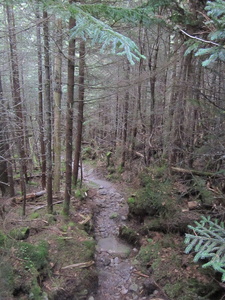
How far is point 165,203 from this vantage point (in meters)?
7.29

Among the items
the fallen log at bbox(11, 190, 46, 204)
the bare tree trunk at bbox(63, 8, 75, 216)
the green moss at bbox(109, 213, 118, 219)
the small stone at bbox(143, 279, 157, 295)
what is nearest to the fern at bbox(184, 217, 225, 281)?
the small stone at bbox(143, 279, 157, 295)

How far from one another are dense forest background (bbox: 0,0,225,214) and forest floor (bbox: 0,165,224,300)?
102 cm

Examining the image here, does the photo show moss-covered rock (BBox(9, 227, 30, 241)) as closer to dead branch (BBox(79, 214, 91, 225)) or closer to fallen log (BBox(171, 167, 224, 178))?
dead branch (BBox(79, 214, 91, 225))

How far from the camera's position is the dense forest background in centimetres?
384

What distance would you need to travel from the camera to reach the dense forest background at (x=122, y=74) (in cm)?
384

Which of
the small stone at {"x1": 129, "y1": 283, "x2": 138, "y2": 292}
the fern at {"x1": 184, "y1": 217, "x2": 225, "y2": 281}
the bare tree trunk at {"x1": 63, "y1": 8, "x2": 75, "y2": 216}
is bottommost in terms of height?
the small stone at {"x1": 129, "y1": 283, "x2": 138, "y2": 292}

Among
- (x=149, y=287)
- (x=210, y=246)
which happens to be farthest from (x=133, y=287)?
(x=210, y=246)

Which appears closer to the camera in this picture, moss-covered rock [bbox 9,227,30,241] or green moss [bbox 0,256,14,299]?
green moss [bbox 0,256,14,299]

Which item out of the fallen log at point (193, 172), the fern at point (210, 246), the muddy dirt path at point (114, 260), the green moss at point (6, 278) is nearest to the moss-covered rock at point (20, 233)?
the green moss at point (6, 278)

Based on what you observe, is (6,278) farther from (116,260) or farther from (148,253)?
(148,253)

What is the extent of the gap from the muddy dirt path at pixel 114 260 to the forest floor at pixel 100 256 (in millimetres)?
26

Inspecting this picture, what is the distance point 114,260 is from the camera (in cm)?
665

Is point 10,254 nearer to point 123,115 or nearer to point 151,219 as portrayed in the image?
point 151,219

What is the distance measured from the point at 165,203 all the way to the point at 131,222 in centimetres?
203
